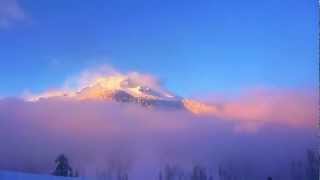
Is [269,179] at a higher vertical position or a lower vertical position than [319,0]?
lower

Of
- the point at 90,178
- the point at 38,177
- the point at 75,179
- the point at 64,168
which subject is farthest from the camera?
the point at 64,168

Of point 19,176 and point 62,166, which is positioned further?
point 62,166

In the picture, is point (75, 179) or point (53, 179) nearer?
point (53, 179)

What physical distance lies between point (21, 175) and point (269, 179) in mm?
25623

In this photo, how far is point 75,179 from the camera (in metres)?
58.3

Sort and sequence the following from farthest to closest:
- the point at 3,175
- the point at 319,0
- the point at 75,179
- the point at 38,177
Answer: the point at 75,179 < the point at 38,177 < the point at 3,175 < the point at 319,0

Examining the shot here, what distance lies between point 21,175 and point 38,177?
1897mm

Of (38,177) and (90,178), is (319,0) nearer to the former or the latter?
(38,177)

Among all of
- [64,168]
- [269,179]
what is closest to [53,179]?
[269,179]

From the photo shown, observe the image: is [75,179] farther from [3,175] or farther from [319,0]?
[319,0]

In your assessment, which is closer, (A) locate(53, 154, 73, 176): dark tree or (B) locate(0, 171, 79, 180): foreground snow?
(B) locate(0, 171, 79, 180): foreground snow

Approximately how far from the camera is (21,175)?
167 ft

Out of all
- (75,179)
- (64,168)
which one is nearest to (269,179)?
(75,179)

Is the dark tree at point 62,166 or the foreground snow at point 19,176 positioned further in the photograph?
the dark tree at point 62,166
